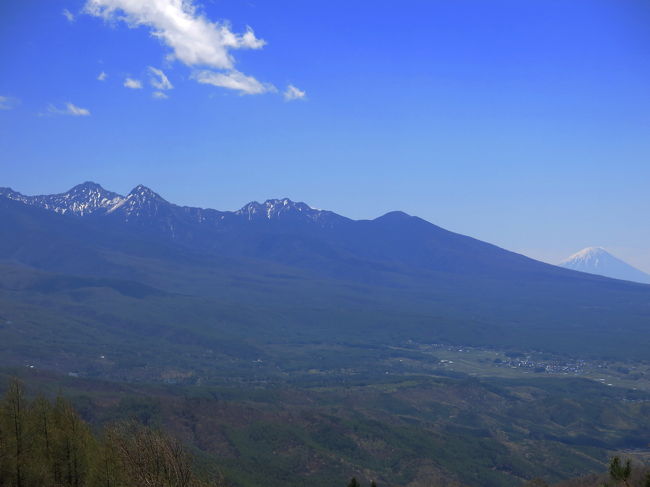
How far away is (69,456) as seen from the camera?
146 ft

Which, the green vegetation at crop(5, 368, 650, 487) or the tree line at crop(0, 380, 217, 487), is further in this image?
the green vegetation at crop(5, 368, 650, 487)

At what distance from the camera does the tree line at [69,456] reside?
1622 inches

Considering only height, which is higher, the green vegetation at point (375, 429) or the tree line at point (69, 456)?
the tree line at point (69, 456)

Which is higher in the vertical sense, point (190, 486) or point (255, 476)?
point (190, 486)

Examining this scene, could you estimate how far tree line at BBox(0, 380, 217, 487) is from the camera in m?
41.2

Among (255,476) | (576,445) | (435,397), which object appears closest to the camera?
(255,476)

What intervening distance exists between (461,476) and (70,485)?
80238 millimetres

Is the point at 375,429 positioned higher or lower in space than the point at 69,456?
lower

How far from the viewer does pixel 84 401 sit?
381 feet

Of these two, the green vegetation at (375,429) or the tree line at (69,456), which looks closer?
the tree line at (69,456)

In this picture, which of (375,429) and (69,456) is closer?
(69,456)

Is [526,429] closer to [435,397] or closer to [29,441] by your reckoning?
[435,397]

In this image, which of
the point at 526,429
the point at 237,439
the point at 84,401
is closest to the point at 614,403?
the point at 526,429

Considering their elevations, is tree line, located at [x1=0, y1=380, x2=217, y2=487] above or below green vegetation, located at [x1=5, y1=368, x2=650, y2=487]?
above
